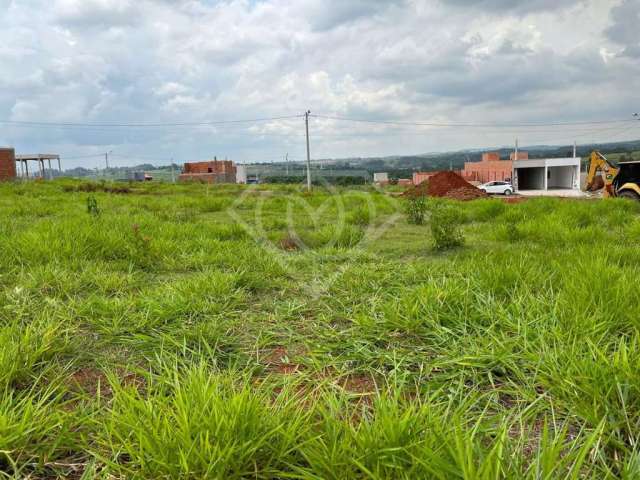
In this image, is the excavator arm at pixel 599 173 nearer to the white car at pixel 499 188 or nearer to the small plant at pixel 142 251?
the white car at pixel 499 188

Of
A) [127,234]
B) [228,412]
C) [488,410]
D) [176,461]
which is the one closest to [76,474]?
[176,461]

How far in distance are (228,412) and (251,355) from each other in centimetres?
85

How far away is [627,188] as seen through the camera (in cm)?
1636

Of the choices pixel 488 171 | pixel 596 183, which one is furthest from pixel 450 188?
pixel 488 171

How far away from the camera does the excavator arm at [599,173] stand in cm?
1823

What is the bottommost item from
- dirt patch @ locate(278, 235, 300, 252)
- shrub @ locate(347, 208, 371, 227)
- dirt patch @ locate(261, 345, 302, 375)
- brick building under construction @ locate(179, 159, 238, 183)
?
dirt patch @ locate(261, 345, 302, 375)

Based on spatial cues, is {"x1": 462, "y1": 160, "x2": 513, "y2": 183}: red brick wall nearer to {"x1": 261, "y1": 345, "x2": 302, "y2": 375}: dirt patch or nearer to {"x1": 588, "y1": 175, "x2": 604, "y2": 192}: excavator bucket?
{"x1": 588, "y1": 175, "x2": 604, "y2": 192}: excavator bucket

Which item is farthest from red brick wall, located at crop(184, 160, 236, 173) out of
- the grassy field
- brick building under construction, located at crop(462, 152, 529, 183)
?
the grassy field

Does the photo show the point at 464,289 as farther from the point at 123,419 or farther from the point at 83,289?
the point at 83,289

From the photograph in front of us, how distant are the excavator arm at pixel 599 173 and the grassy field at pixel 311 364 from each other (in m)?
17.0

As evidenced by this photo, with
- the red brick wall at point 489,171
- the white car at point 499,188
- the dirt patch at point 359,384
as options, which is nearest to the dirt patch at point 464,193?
the white car at point 499,188

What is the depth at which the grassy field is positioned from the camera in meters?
1.32

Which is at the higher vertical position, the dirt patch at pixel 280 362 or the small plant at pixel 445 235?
the small plant at pixel 445 235

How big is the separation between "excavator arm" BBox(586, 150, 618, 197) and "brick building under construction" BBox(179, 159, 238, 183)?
105 feet
